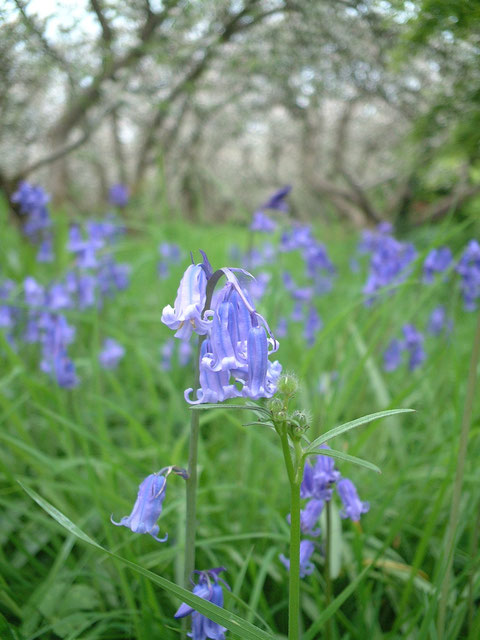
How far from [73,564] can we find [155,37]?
8.64 ft

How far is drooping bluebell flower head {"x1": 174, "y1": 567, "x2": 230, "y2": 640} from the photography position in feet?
3.19

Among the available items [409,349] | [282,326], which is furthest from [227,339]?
[282,326]

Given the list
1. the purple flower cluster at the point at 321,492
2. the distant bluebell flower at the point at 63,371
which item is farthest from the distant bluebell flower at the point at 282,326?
→ the purple flower cluster at the point at 321,492

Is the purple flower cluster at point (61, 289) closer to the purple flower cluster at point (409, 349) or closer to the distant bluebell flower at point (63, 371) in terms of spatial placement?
the distant bluebell flower at point (63, 371)

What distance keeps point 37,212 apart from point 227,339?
2.69 metres

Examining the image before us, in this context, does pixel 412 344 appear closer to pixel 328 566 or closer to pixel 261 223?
pixel 261 223

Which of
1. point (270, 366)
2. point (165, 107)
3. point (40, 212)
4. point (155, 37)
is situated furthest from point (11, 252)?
point (270, 366)

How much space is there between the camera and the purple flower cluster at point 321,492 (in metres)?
1.11

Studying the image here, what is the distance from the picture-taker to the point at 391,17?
1594 millimetres

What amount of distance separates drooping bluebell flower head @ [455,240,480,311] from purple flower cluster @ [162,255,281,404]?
1314 mm

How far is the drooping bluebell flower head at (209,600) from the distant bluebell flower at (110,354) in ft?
6.54

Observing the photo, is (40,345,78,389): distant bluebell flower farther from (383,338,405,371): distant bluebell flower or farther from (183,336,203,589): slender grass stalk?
(383,338,405,371): distant bluebell flower

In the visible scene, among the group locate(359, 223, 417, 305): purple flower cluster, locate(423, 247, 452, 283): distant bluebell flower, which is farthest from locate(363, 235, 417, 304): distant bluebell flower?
locate(423, 247, 452, 283): distant bluebell flower

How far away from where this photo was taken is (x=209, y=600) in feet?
3.18
